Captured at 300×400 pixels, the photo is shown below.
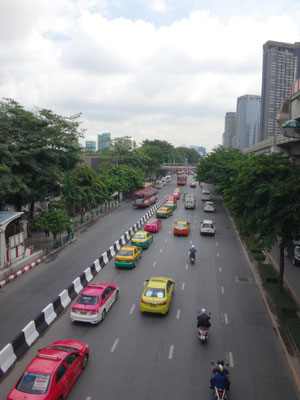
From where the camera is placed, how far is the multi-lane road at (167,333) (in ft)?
36.0

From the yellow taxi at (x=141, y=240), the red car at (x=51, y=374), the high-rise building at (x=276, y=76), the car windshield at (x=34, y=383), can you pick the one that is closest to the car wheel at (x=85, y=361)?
the red car at (x=51, y=374)

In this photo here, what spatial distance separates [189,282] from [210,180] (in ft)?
118

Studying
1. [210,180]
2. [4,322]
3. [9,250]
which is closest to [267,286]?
[4,322]

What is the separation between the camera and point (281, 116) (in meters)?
23.4

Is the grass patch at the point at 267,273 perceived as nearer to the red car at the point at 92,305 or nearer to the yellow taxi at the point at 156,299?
the yellow taxi at the point at 156,299

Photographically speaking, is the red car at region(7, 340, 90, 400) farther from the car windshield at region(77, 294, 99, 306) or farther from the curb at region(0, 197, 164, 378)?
the car windshield at region(77, 294, 99, 306)

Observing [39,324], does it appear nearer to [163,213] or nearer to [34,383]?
[34,383]

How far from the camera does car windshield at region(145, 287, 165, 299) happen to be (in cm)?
1608

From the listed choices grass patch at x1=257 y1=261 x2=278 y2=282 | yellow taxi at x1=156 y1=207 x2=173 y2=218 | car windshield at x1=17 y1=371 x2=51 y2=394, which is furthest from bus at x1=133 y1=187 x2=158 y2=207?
car windshield at x1=17 y1=371 x2=51 y2=394

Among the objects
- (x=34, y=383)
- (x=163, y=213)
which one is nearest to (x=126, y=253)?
(x=34, y=383)


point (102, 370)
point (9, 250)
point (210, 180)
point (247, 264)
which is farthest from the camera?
point (210, 180)

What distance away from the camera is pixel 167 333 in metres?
14.5

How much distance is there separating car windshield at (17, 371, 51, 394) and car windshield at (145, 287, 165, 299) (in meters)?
7.15

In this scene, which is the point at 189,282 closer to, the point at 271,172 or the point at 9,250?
the point at 271,172
